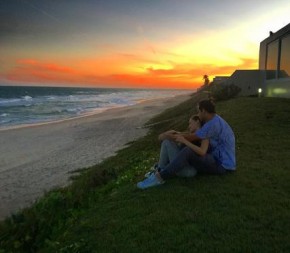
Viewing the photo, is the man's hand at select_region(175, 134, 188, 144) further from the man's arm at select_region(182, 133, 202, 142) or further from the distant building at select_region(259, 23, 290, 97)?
the distant building at select_region(259, 23, 290, 97)

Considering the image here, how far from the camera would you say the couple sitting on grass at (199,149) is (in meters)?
7.32

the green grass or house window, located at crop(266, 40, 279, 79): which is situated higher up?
house window, located at crop(266, 40, 279, 79)

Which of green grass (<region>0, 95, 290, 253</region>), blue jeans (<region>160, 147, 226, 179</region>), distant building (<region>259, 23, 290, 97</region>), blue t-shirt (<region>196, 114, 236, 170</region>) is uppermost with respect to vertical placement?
distant building (<region>259, 23, 290, 97</region>)

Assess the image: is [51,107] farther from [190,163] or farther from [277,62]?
[190,163]

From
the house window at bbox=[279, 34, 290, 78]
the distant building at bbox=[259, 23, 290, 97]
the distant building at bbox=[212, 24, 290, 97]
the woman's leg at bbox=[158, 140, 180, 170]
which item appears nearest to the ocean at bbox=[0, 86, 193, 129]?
the distant building at bbox=[212, 24, 290, 97]

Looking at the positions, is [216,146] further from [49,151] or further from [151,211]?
[49,151]

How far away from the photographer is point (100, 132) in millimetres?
26078

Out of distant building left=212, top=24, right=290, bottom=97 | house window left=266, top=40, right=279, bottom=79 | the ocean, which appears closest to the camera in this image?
distant building left=212, top=24, right=290, bottom=97

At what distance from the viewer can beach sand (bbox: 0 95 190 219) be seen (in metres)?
12.1

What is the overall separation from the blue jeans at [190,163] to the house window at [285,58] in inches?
638

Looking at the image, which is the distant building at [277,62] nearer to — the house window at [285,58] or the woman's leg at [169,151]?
the house window at [285,58]

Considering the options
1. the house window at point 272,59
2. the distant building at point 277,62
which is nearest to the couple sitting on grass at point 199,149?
the distant building at point 277,62

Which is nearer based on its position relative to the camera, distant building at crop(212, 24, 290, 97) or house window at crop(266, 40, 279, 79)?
distant building at crop(212, 24, 290, 97)

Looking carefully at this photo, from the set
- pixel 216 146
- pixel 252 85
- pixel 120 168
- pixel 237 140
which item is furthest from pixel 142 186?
pixel 252 85
